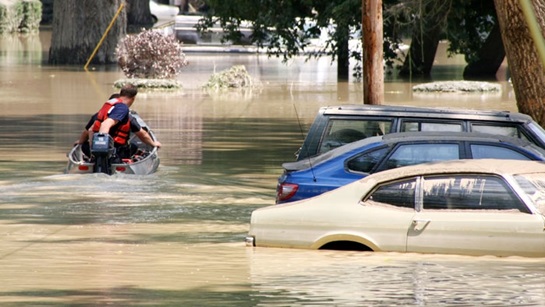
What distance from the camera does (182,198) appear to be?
55.8 feet

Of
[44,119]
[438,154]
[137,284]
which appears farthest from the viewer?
[44,119]

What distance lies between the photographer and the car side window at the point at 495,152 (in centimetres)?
1298

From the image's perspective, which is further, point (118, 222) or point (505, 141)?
point (118, 222)

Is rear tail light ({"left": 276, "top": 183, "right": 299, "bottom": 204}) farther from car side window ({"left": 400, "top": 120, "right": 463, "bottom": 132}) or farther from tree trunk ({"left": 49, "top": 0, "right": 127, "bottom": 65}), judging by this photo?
tree trunk ({"left": 49, "top": 0, "right": 127, "bottom": 65})

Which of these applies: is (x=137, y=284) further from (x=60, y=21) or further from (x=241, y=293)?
(x=60, y=21)

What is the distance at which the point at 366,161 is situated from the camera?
12859 millimetres

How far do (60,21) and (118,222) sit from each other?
109 feet

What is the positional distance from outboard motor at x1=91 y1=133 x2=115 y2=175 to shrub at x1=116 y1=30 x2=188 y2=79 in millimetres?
19899

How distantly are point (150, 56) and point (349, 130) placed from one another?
2439 cm

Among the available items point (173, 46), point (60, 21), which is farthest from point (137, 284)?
point (60, 21)

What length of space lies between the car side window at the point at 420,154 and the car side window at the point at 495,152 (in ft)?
0.67

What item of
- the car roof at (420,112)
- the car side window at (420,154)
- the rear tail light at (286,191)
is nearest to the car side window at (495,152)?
the car side window at (420,154)

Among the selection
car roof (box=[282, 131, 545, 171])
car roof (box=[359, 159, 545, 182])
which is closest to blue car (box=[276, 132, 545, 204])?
car roof (box=[282, 131, 545, 171])

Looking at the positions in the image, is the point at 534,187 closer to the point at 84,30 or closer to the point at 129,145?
the point at 129,145
